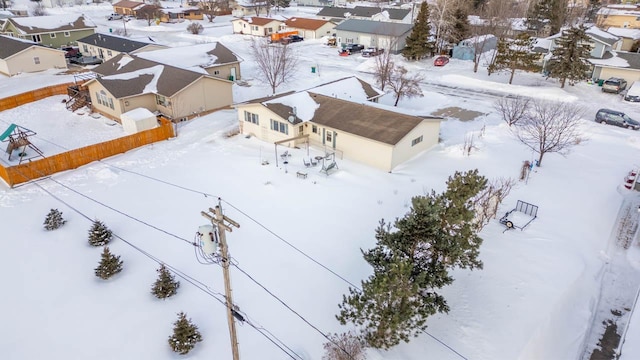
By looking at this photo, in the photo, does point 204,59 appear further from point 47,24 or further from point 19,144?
point 47,24

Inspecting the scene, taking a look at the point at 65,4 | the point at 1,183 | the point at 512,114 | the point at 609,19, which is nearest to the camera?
the point at 1,183

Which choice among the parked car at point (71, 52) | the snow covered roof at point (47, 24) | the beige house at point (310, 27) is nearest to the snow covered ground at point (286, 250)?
the parked car at point (71, 52)

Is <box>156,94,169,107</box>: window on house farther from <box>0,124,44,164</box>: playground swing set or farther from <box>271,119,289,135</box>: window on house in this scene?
<box>271,119,289,135</box>: window on house

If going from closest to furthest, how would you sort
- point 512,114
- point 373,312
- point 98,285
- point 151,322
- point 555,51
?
point 373,312 → point 151,322 → point 98,285 → point 512,114 → point 555,51

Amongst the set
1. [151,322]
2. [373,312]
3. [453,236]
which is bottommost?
[151,322]

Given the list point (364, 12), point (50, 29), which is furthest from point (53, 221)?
point (364, 12)

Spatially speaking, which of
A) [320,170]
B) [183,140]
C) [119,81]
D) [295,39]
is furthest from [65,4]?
[320,170]

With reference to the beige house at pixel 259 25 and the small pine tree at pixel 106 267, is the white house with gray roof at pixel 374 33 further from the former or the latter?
the small pine tree at pixel 106 267

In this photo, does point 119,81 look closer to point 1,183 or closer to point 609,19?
point 1,183
